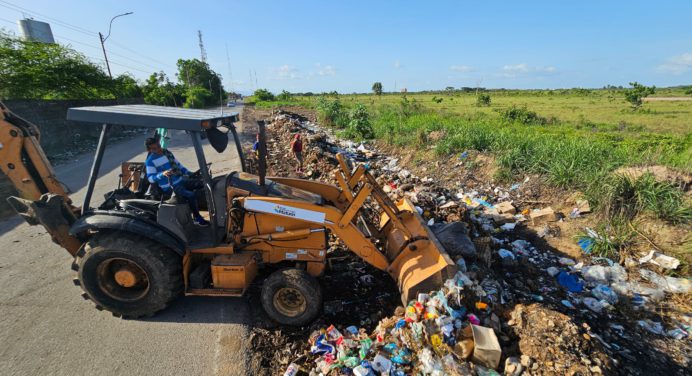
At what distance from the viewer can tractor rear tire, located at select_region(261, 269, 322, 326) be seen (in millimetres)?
3514

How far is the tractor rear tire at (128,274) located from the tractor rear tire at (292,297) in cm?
106

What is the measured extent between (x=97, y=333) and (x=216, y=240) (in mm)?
1546

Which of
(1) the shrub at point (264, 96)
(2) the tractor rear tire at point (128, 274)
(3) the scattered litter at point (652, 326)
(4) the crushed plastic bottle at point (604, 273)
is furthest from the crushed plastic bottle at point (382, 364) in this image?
(1) the shrub at point (264, 96)

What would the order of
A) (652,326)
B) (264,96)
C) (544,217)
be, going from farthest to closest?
(264,96), (544,217), (652,326)

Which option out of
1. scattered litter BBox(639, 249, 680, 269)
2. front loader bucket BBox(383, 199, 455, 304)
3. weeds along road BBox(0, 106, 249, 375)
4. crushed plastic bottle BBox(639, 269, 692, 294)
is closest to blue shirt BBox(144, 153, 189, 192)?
weeds along road BBox(0, 106, 249, 375)

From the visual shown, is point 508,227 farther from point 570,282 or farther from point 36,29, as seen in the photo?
point 36,29

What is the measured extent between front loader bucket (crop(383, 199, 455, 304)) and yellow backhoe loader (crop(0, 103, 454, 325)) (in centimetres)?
1

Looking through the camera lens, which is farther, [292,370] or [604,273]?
[604,273]

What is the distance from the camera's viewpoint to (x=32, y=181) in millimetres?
4250

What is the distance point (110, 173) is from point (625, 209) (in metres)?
12.5

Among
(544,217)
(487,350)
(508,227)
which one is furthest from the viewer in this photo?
(544,217)

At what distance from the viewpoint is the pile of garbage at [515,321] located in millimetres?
2777

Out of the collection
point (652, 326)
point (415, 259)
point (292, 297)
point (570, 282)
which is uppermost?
point (415, 259)

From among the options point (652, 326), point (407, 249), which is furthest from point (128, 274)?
point (652, 326)
